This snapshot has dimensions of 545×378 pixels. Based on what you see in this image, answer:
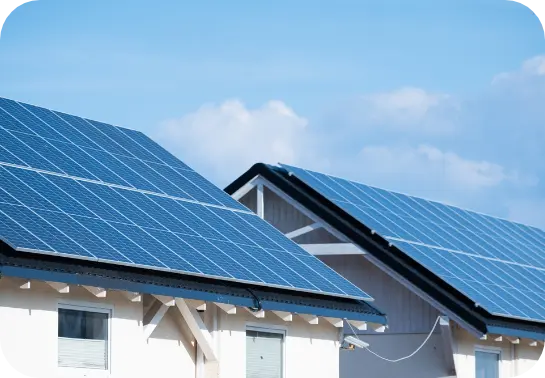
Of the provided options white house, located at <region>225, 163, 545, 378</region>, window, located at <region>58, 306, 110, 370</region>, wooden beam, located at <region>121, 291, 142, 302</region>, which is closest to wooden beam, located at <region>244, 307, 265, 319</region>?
wooden beam, located at <region>121, 291, 142, 302</region>

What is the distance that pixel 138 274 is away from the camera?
2064 cm

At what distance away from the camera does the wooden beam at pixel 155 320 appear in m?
21.6

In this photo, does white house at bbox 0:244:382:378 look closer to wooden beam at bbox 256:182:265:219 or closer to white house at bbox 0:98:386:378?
white house at bbox 0:98:386:378

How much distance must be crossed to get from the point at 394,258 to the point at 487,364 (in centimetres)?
348

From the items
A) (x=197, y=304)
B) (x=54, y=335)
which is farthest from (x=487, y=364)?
(x=54, y=335)

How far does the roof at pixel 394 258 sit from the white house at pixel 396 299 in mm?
23

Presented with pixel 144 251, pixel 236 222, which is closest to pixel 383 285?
pixel 236 222

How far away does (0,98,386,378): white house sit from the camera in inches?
770

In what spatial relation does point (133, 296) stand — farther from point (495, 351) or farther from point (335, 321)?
point (495, 351)

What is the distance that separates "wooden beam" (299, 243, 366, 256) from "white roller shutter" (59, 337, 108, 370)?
10.4 m

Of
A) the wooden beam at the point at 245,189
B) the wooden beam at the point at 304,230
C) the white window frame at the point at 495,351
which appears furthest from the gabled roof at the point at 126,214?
the white window frame at the point at 495,351

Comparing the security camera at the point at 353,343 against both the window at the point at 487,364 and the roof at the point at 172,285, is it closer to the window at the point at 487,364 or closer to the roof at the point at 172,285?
the roof at the point at 172,285

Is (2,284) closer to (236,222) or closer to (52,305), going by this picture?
(52,305)

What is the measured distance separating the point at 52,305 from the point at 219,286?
11.2 feet
